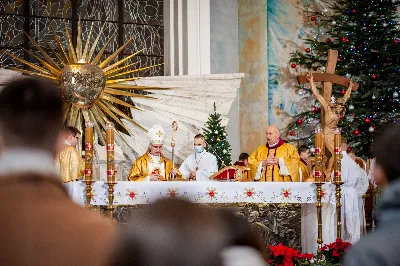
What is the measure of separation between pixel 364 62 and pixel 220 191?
591 centimetres

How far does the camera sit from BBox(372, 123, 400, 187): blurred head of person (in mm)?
2234

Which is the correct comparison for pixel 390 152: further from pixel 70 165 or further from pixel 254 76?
pixel 254 76

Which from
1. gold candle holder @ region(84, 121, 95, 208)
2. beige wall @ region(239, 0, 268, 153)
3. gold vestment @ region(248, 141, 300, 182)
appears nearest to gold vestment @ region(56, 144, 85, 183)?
gold candle holder @ region(84, 121, 95, 208)

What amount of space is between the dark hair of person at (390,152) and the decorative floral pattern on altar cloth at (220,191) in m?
5.65

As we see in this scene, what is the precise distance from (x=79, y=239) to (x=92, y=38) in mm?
12013

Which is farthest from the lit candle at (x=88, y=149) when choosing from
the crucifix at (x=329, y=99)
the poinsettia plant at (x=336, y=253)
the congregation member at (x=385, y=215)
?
the congregation member at (x=385, y=215)

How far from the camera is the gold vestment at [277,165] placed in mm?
9305

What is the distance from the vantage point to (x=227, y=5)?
45.5 ft

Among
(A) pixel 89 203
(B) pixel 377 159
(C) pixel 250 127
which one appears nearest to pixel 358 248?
(B) pixel 377 159

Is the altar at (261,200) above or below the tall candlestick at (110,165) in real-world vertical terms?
below

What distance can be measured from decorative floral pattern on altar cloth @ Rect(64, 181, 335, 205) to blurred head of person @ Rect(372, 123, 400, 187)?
5.65 metres

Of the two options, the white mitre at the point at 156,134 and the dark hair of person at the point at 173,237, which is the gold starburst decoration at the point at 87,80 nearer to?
the white mitre at the point at 156,134

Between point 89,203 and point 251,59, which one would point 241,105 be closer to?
point 251,59

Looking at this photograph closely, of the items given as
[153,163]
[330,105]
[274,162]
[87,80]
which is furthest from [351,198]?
[87,80]
